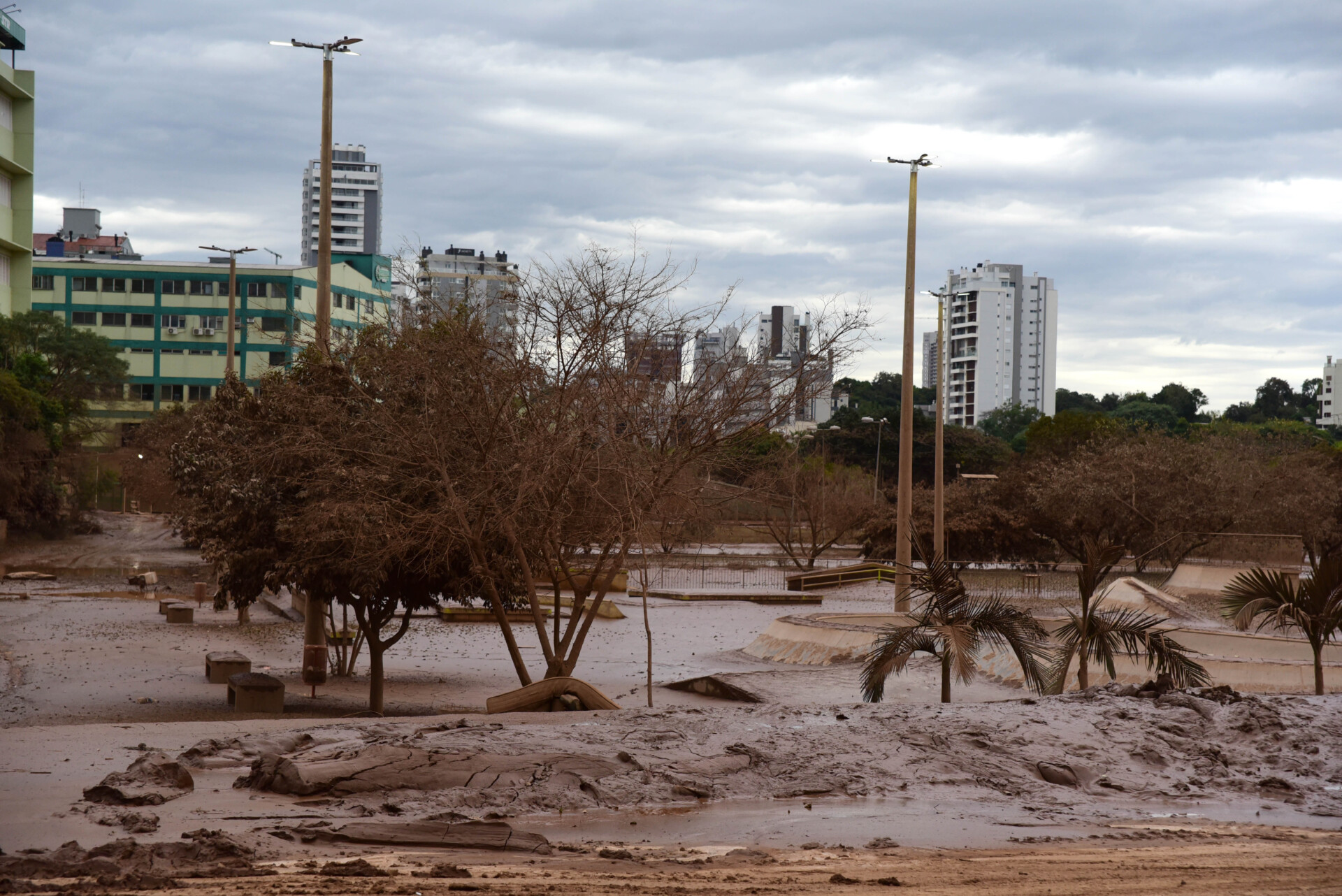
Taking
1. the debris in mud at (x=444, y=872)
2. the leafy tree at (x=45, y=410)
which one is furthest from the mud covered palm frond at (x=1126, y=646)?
the leafy tree at (x=45, y=410)

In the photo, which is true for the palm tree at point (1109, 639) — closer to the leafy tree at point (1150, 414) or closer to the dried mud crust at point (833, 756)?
the dried mud crust at point (833, 756)

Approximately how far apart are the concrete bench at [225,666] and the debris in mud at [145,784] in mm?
9117

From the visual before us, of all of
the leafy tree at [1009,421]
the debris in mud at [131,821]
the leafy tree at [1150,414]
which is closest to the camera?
the debris in mud at [131,821]

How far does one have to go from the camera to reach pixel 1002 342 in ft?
586

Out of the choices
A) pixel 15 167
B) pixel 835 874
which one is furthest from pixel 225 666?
pixel 15 167

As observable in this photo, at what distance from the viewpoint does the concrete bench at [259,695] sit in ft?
47.6

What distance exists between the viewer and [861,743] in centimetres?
1012

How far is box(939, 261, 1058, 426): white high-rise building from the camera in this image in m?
176

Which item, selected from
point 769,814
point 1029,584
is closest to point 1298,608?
point 769,814

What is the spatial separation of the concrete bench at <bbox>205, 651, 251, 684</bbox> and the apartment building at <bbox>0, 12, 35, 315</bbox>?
48.8 metres

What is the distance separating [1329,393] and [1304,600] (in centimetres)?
18351

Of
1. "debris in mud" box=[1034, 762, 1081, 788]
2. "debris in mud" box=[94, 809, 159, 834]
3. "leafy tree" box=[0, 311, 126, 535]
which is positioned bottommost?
"debris in mud" box=[1034, 762, 1081, 788]

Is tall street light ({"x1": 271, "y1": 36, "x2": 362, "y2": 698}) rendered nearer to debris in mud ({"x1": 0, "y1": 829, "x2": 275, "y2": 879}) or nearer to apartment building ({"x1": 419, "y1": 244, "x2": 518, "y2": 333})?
apartment building ({"x1": 419, "y1": 244, "x2": 518, "y2": 333})

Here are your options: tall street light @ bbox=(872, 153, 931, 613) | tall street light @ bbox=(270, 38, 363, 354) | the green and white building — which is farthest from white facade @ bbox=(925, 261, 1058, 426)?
tall street light @ bbox=(270, 38, 363, 354)
